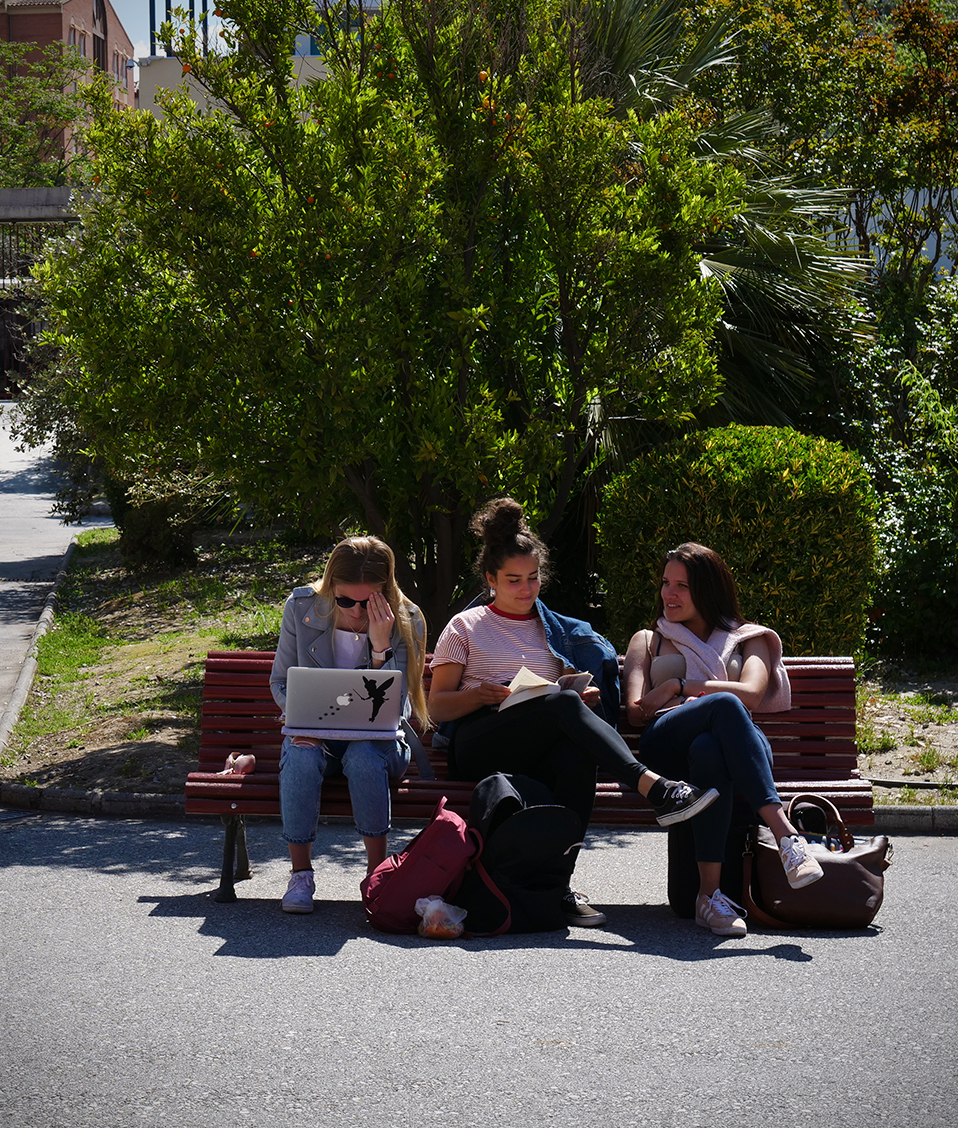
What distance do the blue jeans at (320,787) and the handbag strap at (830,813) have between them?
149 cm

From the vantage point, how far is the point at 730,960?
428cm

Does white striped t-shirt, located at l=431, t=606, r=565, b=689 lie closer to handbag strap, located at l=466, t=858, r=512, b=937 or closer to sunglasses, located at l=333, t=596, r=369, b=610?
sunglasses, located at l=333, t=596, r=369, b=610

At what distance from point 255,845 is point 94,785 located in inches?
54.1

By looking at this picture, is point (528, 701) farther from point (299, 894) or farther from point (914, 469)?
point (914, 469)

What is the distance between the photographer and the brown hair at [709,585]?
206 inches

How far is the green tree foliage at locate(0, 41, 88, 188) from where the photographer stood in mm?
40344

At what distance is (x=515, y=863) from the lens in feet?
15.0

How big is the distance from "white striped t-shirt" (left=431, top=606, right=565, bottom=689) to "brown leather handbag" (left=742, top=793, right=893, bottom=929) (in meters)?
1.08

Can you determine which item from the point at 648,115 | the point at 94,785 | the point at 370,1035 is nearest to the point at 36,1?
the point at 648,115

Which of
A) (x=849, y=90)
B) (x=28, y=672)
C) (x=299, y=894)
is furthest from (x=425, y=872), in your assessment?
(x=849, y=90)

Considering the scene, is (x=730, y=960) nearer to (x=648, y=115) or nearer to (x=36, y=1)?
(x=648, y=115)

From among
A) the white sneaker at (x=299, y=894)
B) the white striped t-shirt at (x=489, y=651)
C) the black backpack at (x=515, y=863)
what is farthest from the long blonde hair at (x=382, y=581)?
the white sneaker at (x=299, y=894)

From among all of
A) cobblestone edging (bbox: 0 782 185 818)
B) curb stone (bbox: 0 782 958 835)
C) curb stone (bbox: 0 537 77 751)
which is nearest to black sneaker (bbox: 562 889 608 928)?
curb stone (bbox: 0 782 958 835)

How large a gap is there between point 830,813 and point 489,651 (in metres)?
1.41
